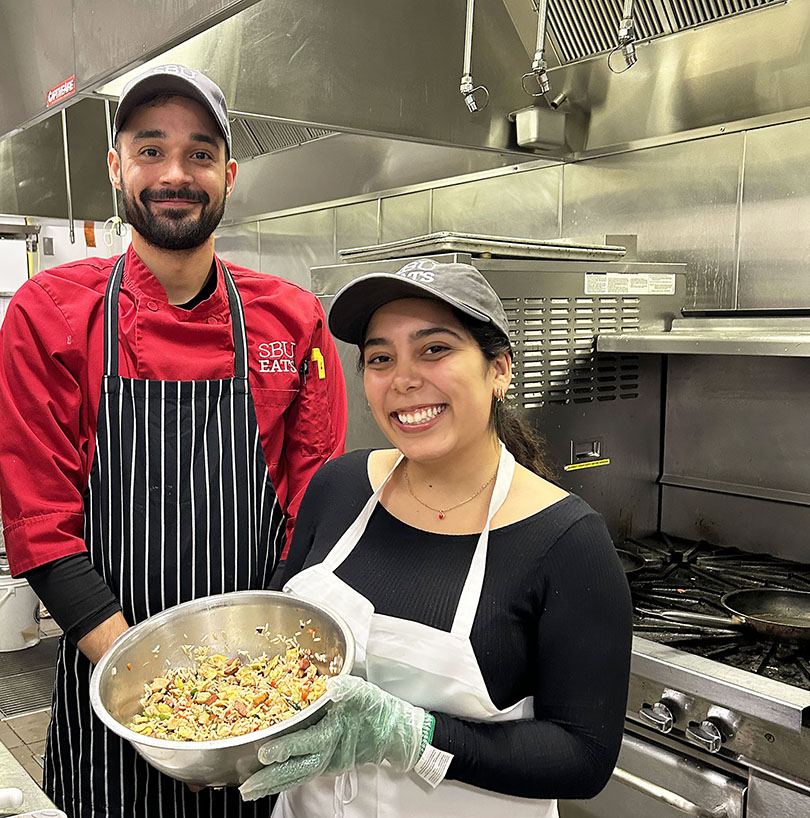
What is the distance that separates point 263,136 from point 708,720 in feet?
10.8

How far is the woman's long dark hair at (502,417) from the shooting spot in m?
1.35

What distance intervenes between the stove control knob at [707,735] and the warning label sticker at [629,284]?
1.20 m

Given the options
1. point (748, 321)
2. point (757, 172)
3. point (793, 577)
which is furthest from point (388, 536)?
point (757, 172)

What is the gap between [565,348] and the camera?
242cm

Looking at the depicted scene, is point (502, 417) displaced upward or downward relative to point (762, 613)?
upward

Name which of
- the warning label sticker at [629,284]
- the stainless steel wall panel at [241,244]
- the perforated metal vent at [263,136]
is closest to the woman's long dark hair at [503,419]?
the warning label sticker at [629,284]

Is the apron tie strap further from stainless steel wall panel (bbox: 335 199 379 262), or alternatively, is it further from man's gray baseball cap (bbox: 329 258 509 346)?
stainless steel wall panel (bbox: 335 199 379 262)

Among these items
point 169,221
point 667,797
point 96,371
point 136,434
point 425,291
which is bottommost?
point 667,797

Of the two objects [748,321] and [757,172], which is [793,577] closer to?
[748,321]

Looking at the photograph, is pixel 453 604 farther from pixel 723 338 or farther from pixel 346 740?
pixel 723 338

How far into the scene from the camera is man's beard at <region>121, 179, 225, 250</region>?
1570mm

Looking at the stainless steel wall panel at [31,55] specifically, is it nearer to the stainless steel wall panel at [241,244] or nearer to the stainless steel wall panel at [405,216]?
the stainless steel wall panel at [405,216]

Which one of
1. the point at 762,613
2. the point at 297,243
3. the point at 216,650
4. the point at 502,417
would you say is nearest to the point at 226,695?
the point at 216,650

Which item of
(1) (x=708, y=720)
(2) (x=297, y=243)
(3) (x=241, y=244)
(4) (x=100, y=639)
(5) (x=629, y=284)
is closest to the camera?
(4) (x=100, y=639)
